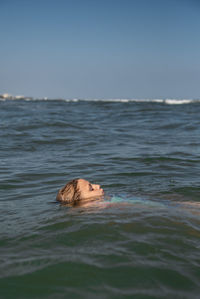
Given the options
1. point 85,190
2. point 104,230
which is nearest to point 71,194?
point 85,190

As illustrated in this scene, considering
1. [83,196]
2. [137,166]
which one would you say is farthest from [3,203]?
[137,166]

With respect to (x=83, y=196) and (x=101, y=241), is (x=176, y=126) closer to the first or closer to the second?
(x=83, y=196)

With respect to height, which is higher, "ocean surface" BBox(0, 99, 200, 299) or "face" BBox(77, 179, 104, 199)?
"face" BBox(77, 179, 104, 199)

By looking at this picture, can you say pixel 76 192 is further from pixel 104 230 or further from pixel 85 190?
pixel 104 230

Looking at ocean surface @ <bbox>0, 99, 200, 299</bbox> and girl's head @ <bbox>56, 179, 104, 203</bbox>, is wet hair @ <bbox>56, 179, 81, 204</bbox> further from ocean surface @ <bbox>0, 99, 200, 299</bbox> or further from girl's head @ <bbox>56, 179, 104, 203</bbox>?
ocean surface @ <bbox>0, 99, 200, 299</bbox>

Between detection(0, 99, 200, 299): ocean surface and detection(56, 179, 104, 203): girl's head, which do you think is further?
detection(56, 179, 104, 203): girl's head

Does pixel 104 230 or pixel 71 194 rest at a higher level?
pixel 71 194

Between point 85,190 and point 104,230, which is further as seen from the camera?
point 85,190

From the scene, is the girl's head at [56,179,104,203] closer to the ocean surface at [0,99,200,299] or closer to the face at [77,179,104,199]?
the face at [77,179,104,199]

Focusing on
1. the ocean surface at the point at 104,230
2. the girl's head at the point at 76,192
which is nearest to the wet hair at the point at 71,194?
the girl's head at the point at 76,192

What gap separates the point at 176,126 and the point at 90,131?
15.5 feet

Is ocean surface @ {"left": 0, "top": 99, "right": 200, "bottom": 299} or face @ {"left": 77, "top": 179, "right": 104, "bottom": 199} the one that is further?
face @ {"left": 77, "top": 179, "right": 104, "bottom": 199}

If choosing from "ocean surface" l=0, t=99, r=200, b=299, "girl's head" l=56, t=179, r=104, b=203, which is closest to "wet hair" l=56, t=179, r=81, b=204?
"girl's head" l=56, t=179, r=104, b=203

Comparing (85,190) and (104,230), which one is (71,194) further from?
(104,230)
